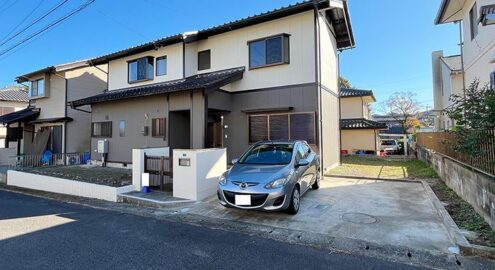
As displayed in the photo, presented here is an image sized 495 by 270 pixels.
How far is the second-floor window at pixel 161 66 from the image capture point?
13.5 m

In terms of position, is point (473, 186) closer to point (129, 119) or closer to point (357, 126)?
point (129, 119)

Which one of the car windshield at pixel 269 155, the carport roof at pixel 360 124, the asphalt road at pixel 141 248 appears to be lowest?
the asphalt road at pixel 141 248

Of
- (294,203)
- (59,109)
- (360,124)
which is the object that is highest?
(59,109)

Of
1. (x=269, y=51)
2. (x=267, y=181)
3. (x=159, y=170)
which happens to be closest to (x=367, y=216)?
(x=267, y=181)

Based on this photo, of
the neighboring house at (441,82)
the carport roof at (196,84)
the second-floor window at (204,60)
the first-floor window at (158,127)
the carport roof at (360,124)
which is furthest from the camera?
the carport roof at (360,124)

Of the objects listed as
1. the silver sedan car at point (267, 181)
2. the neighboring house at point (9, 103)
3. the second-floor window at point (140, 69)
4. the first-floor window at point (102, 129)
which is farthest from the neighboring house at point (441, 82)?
the neighboring house at point (9, 103)

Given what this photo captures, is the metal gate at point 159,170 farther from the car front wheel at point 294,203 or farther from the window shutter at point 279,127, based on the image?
the window shutter at point 279,127

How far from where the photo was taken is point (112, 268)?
3.52 meters

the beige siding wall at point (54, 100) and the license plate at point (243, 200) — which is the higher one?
the beige siding wall at point (54, 100)

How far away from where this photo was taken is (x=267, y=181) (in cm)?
530

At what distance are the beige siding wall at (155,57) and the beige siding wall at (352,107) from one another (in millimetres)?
15949

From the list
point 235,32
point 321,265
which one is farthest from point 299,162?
point 235,32

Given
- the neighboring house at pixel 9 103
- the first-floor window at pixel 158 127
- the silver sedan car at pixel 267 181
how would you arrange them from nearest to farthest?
the silver sedan car at pixel 267 181, the first-floor window at pixel 158 127, the neighboring house at pixel 9 103

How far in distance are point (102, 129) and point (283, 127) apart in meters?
9.35
